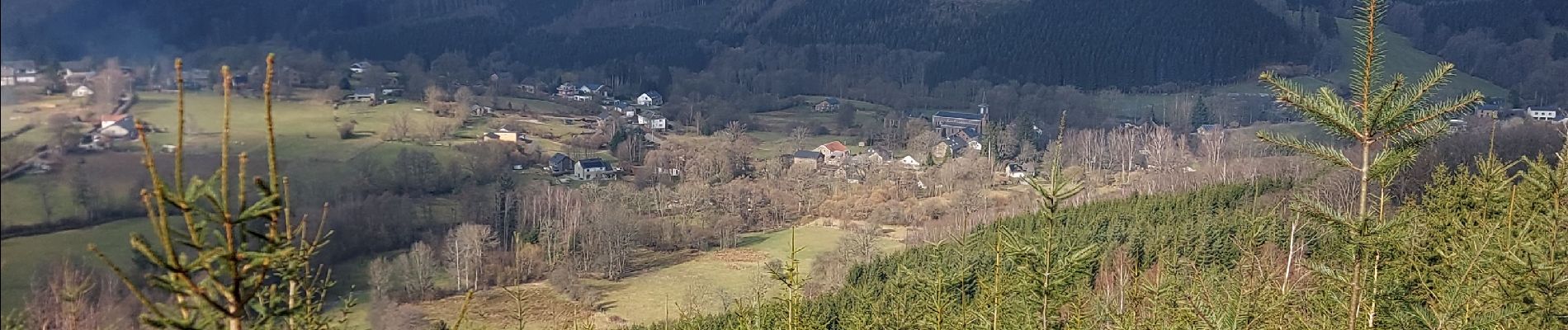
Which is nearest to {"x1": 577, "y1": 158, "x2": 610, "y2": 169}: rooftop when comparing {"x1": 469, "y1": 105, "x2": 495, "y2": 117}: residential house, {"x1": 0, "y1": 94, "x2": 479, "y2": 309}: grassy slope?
{"x1": 469, "y1": 105, "x2": 495, "y2": 117}: residential house

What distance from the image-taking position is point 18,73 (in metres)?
2.92

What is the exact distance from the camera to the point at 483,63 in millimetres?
40562

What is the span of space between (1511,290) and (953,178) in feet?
80.2

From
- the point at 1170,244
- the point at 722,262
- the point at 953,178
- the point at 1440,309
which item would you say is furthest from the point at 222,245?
the point at 953,178

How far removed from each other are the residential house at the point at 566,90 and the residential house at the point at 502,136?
9.13m

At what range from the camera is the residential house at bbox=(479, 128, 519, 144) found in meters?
28.9

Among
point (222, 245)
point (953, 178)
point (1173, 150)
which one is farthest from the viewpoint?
point (1173, 150)

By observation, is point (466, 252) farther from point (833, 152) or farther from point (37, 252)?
point (37, 252)

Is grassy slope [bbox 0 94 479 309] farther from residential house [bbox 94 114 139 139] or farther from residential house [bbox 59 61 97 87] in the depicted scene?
residential house [bbox 59 61 97 87]

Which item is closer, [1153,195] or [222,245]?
[222,245]

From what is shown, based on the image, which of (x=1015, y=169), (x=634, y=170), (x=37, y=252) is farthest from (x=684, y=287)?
(x=37, y=252)

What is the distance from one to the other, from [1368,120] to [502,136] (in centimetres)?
2778

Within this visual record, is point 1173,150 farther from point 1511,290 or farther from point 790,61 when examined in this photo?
point 1511,290

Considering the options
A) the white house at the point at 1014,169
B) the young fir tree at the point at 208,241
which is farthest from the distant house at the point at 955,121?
the young fir tree at the point at 208,241
